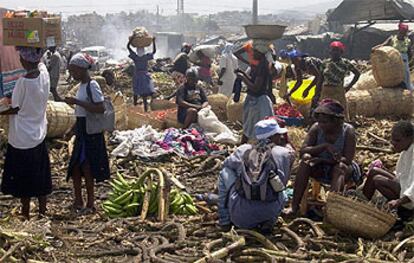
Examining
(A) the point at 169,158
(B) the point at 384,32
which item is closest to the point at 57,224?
(A) the point at 169,158

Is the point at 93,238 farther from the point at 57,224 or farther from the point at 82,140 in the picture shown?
the point at 82,140

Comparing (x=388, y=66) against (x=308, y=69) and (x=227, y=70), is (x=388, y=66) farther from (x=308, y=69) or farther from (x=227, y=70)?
(x=227, y=70)

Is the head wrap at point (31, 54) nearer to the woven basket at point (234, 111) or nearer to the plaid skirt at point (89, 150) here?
the plaid skirt at point (89, 150)

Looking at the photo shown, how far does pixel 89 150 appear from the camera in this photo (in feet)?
20.8

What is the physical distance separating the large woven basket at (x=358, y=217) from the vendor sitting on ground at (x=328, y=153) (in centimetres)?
51

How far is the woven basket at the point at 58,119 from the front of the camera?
30.5ft

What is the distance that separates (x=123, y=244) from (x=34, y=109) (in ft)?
5.08

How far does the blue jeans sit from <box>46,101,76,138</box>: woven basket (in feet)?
15.2

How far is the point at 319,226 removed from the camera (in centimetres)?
537

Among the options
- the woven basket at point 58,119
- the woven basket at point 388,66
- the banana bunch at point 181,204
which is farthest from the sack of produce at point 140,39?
the banana bunch at point 181,204

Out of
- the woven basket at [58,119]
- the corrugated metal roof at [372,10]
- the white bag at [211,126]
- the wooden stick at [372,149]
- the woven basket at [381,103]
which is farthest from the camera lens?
the corrugated metal roof at [372,10]

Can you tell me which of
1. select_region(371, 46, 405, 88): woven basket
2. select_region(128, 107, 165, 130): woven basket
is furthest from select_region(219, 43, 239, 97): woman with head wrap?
select_region(371, 46, 405, 88): woven basket

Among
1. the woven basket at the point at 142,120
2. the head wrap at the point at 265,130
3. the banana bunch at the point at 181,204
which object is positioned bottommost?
the banana bunch at the point at 181,204

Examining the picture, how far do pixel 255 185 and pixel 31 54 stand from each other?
244 centimetres
